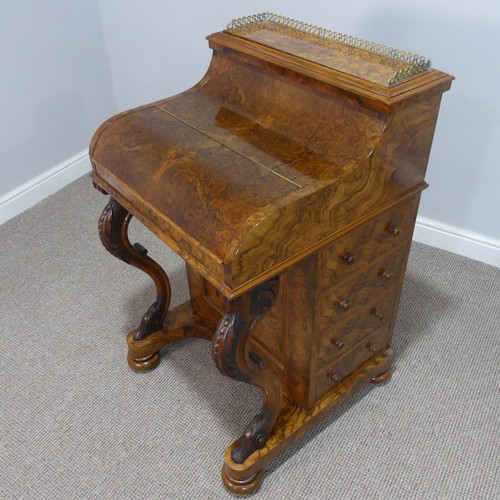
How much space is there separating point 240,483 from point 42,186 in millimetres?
1786

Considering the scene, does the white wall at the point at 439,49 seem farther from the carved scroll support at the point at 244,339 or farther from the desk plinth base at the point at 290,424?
the carved scroll support at the point at 244,339

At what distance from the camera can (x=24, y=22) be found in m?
2.23

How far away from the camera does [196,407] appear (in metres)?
1.58

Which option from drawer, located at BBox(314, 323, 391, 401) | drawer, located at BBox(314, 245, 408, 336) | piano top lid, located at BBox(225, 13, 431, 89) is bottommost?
drawer, located at BBox(314, 323, 391, 401)

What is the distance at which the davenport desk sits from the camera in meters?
0.98

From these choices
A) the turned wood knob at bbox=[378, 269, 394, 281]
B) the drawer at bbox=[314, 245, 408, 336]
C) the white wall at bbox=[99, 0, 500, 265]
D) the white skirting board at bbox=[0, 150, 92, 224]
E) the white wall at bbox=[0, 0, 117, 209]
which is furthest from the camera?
the white skirting board at bbox=[0, 150, 92, 224]

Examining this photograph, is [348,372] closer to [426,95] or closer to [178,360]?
[178,360]

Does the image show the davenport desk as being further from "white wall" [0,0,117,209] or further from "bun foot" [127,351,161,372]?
"white wall" [0,0,117,209]

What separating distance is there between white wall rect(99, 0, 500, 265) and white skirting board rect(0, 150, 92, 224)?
653 mm

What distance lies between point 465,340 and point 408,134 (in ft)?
3.09

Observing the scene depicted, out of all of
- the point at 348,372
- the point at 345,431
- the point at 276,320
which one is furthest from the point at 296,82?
the point at 345,431

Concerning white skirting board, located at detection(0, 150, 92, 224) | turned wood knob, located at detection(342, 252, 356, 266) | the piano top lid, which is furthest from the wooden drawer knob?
white skirting board, located at detection(0, 150, 92, 224)

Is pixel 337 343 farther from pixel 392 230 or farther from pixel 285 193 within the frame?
pixel 285 193

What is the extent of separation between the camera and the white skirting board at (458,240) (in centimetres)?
204
